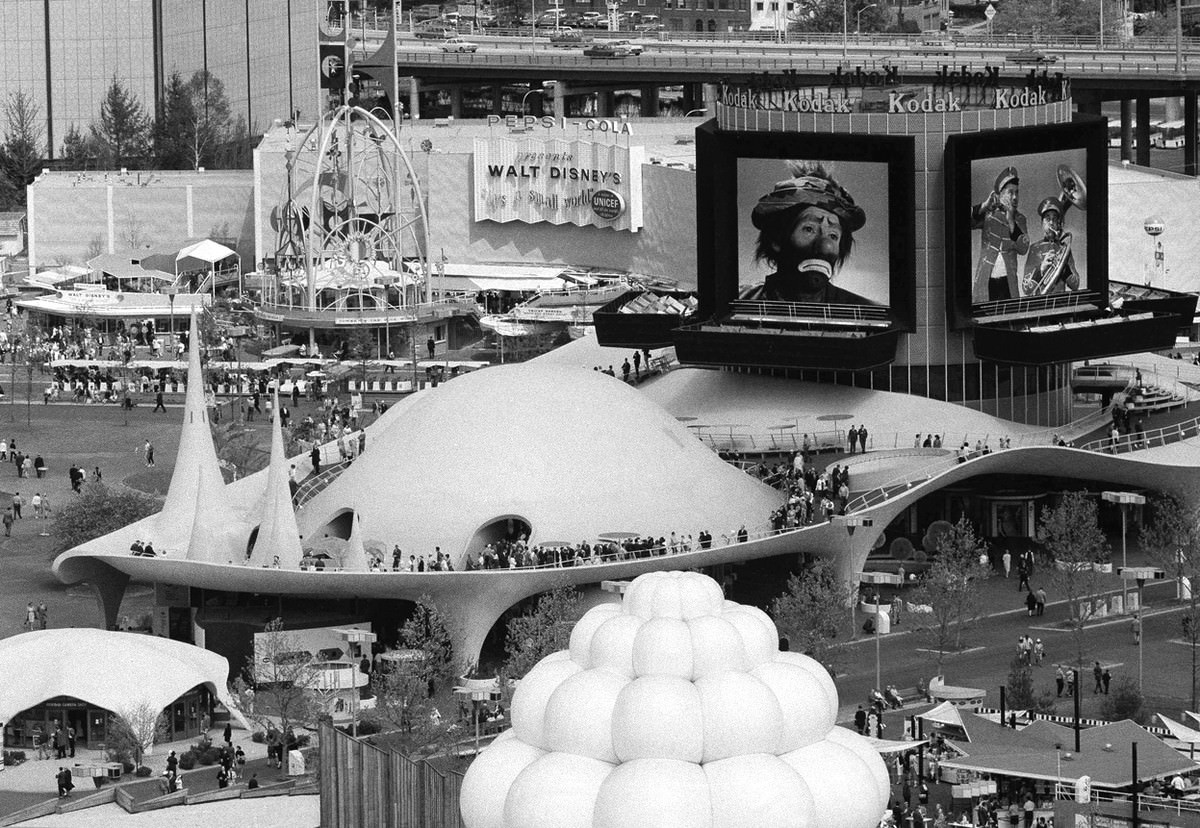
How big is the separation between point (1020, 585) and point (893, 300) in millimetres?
12785

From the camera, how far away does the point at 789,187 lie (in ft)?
332

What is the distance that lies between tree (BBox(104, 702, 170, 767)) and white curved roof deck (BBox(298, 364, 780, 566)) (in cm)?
1276

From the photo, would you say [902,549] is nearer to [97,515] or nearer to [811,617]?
[811,617]

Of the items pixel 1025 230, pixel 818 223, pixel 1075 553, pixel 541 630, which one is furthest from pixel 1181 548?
pixel 818 223

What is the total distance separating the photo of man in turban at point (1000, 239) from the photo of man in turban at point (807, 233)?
3.41 meters

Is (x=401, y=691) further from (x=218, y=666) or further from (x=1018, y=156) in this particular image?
(x=1018, y=156)

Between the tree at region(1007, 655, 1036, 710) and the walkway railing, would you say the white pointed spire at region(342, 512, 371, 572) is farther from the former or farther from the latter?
the walkway railing

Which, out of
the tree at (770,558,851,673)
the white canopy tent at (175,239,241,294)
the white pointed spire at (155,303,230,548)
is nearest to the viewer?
the tree at (770,558,851,673)

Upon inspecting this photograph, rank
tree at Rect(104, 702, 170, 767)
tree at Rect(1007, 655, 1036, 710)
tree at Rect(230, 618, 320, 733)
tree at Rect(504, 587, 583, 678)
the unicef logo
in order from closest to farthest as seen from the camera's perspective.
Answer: tree at Rect(104, 702, 170, 767) → tree at Rect(1007, 655, 1036, 710) → tree at Rect(504, 587, 583, 678) → tree at Rect(230, 618, 320, 733) → the unicef logo

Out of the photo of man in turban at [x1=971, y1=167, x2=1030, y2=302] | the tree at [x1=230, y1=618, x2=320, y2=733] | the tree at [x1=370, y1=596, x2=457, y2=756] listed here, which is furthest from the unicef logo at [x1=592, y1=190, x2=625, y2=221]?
the tree at [x1=230, y1=618, x2=320, y2=733]

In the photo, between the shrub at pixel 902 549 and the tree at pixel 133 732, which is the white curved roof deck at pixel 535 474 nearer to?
Result: the shrub at pixel 902 549

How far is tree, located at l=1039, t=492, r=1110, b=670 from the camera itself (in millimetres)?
84081

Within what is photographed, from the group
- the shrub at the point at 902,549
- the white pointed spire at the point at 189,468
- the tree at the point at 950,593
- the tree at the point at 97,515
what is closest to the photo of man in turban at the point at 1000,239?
the shrub at the point at 902,549

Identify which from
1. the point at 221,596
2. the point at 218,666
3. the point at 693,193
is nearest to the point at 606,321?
the point at 221,596
